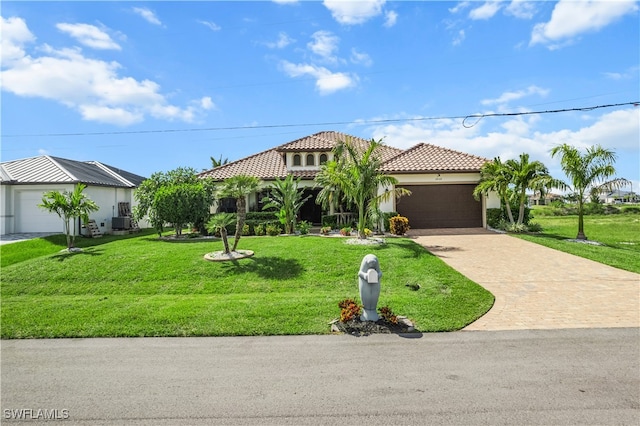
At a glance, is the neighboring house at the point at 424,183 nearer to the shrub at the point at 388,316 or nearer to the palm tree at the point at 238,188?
the palm tree at the point at 238,188

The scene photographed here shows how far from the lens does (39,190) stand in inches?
809

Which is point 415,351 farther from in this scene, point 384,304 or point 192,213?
point 192,213

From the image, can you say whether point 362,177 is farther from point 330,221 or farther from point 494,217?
point 494,217

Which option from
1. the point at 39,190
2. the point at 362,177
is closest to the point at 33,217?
the point at 39,190

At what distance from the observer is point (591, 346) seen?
5.53 m

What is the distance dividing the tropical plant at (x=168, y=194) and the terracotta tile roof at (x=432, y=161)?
9908mm

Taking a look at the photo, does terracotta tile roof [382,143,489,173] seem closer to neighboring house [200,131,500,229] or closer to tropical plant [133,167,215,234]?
neighboring house [200,131,500,229]

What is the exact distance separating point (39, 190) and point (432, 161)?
23540 millimetres

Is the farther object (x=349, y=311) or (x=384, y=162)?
(x=384, y=162)

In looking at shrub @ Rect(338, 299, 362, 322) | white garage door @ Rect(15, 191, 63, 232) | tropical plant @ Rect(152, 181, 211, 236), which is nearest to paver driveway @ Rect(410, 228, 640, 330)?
shrub @ Rect(338, 299, 362, 322)

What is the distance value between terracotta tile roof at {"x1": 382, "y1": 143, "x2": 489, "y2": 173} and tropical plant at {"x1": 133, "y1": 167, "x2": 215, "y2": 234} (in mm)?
9908

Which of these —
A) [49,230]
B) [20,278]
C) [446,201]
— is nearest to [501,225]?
[446,201]

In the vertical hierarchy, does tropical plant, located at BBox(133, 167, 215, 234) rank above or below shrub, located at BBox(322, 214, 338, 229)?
above

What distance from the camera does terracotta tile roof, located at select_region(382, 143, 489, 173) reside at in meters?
19.2
